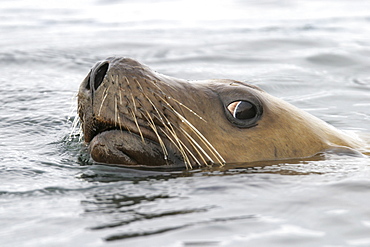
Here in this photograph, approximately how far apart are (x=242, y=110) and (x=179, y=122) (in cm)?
53

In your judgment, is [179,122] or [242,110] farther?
[242,110]

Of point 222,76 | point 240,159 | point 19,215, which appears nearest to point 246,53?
point 222,76

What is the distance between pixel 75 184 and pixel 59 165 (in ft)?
2.12

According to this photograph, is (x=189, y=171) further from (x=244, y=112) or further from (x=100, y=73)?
(x=100, y=73)

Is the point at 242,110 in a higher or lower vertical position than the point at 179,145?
higher

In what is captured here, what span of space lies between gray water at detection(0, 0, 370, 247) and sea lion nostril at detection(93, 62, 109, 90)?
61cm

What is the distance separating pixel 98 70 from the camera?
16.8ft

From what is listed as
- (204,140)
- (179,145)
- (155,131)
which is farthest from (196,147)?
(155,131)

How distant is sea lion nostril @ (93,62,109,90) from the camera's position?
5.09m

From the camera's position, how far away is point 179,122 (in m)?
5.11

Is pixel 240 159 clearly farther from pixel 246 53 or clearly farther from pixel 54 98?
pixel 246 53

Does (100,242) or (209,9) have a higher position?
(209,9)

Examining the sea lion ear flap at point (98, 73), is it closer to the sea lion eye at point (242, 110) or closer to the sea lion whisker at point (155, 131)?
the sea lion whisker at point (155, 131)

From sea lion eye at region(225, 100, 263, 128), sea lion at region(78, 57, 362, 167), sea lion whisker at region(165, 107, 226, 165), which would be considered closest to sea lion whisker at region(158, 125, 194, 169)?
sea lion at region(78, 57, 362, 167)
